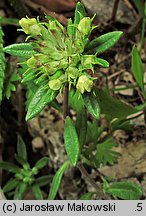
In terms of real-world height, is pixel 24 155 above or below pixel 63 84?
below

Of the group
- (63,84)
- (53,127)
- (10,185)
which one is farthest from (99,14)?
(63,84)

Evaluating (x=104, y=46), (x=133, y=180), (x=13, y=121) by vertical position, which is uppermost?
(x=104, y=46)

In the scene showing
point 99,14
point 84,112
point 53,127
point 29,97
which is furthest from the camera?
point 99,14

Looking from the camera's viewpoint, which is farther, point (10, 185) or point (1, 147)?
point (1, 147)

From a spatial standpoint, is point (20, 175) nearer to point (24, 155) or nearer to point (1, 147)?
point (24, 155)

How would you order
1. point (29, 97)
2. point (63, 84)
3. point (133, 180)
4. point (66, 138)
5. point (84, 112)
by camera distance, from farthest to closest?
point (133, 180), point (29, 97), point (84, 112), point (66, 138), point (63, 84)

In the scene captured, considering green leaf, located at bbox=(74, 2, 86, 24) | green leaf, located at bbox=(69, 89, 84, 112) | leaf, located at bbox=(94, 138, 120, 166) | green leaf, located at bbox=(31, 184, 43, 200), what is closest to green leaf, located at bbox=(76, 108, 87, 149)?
green leaf, located at bbox=(69, 89, 84, 112)

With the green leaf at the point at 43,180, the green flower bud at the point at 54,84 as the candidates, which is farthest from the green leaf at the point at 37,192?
the green flower bud at the point at 54,84

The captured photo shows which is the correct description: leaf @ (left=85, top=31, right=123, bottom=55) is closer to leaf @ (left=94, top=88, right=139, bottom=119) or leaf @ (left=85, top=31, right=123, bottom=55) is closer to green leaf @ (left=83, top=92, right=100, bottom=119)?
green leaf @ (left=83, top=92, right=100, bottom=119)

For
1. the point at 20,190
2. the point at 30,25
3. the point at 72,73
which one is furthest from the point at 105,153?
the point at 30,25
